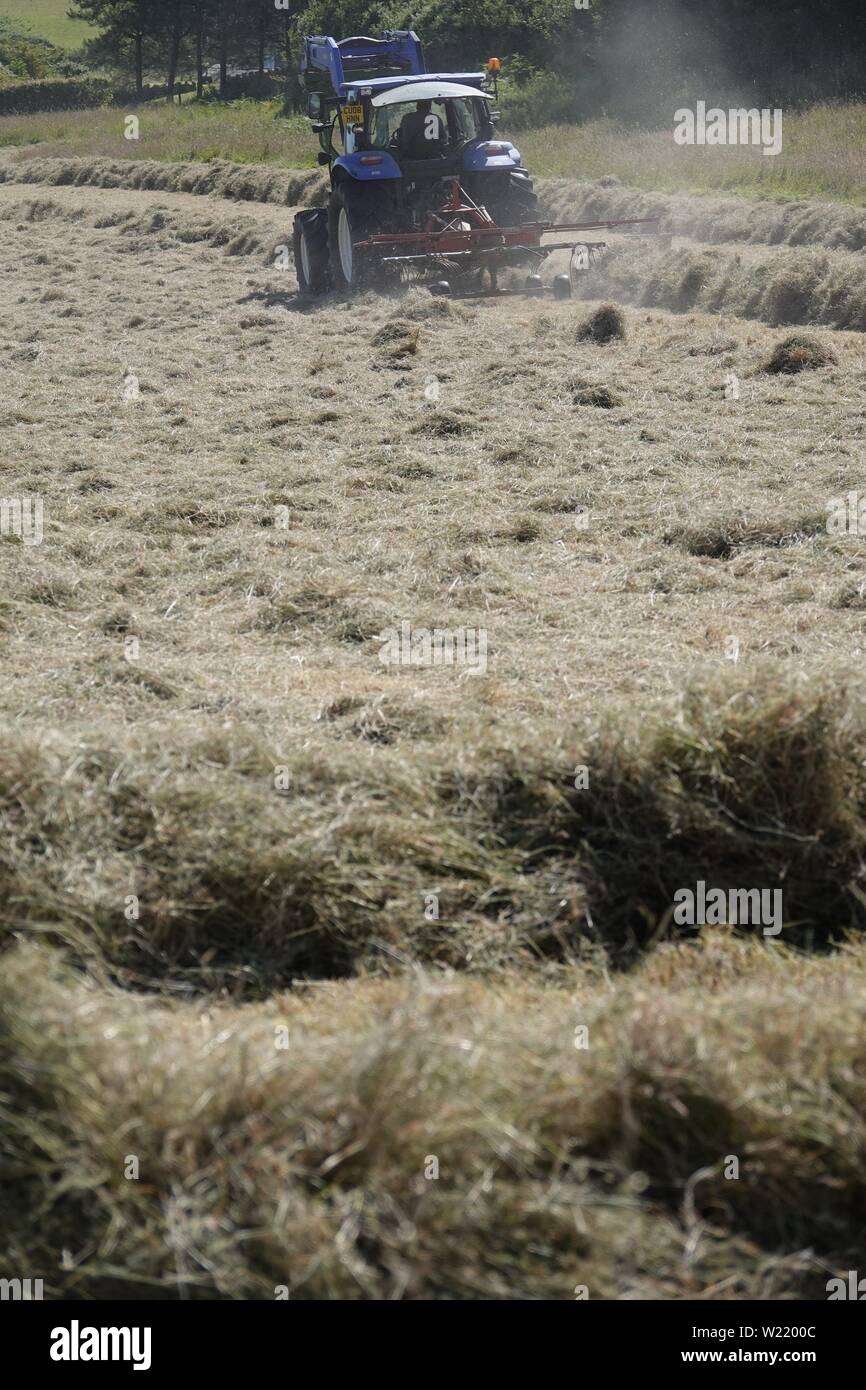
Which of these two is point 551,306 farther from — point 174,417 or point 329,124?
point 174,417

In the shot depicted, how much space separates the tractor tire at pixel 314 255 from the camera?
15.9m

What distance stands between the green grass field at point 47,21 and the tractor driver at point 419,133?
5993 cm

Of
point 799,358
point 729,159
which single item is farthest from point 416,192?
point 729,159

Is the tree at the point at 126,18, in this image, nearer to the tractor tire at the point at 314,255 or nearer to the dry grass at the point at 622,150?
the dry grass at the point at 622,150

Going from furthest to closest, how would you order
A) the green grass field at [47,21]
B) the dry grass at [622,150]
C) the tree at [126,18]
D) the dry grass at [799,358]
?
the green grass field at [47,21] → the tree at [126,18] → the dry grass at [622,150] → the dry grass at [799,358]

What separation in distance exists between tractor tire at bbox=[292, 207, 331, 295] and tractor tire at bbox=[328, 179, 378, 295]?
0.45 ft

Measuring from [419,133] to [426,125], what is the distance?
A: 117 millimetres

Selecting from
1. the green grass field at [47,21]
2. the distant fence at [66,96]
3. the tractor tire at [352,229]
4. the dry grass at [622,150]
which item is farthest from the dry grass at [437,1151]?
the green grass field at [47,21]

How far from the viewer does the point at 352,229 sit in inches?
606

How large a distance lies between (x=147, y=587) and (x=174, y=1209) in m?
4.36

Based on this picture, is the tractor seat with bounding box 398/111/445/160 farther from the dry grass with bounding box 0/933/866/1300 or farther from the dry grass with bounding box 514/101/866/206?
the dry grass with bounding box 0/933/866/1300

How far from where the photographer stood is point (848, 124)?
21250mm

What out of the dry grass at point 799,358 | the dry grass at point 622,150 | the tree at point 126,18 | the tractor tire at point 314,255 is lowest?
the dry grass at point 799,358

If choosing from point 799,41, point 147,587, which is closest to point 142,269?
point 147,587
